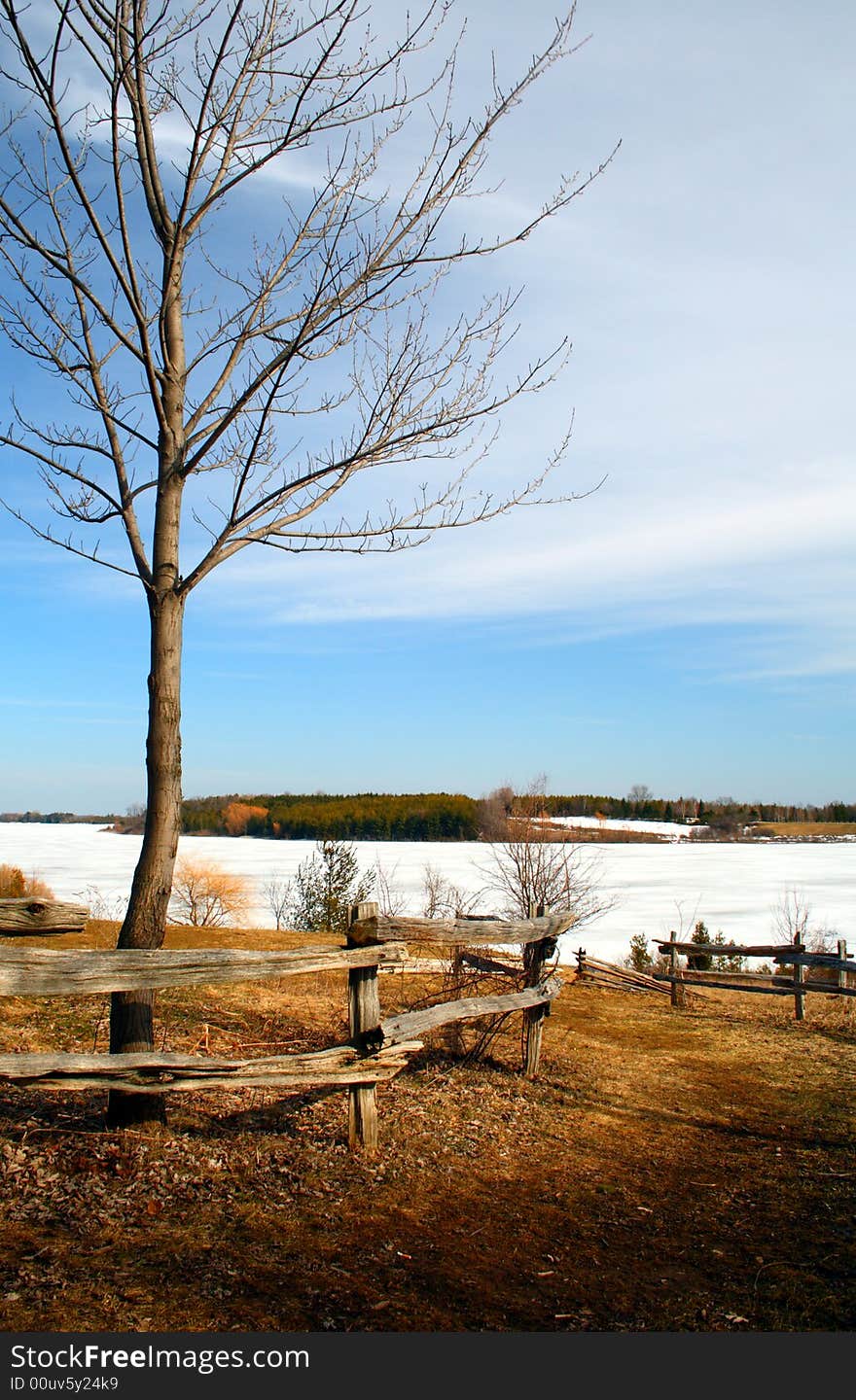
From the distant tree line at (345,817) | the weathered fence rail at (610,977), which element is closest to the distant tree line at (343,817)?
the distant tree line at (345,817)

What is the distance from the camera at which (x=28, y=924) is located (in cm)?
476

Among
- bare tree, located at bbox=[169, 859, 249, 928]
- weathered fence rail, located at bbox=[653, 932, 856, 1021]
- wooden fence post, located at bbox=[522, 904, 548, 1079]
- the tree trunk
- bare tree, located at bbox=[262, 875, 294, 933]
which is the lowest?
bare tree, located at bbox=[262, 875, 294, 933]

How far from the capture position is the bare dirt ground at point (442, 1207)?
366cm

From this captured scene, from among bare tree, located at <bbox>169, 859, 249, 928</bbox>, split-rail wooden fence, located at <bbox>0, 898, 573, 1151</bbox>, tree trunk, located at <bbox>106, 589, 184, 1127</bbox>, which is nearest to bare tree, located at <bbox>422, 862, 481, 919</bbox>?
split-rail wooden fence, located at <bbox>0, 898, 573, 1151</bbox>

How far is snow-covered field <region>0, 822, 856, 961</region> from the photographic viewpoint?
3928cm

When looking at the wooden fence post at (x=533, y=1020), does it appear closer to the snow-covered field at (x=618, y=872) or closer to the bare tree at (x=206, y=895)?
the snow-covered field at (x=618, y=872)

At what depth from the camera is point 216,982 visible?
5.07 meters

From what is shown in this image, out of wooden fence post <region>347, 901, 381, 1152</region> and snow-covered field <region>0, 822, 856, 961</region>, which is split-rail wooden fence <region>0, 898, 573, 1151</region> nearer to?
wooden fence post <region>347, 901, 381, 1152</region>

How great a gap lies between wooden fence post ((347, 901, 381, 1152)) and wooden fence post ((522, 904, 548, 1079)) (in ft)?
7.79

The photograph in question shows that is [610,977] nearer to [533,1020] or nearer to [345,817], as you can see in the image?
[533,1020]

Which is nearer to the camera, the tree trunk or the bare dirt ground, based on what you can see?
the bare dirt ground

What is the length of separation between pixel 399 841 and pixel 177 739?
8313 cm

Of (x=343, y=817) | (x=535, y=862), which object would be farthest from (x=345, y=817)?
(x=535, y=862)

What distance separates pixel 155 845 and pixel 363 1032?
67.2 inches
